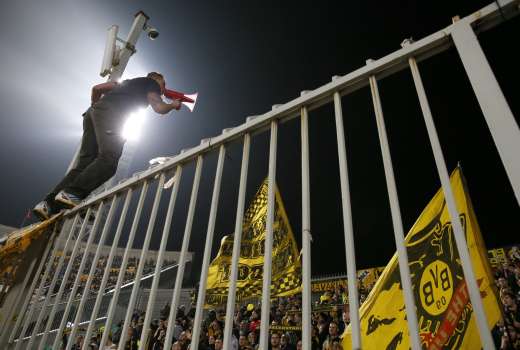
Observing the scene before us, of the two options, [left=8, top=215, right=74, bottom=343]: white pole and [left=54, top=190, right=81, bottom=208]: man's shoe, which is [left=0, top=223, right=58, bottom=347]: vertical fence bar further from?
[left=54, top=190, right=81, bottom=208]: man's shoe

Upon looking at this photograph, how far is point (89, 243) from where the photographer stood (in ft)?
6.15

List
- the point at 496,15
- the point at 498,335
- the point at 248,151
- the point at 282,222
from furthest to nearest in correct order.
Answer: the point at 282,222 → the point at 498,335 → the point at 248,151 → the point at 496,15

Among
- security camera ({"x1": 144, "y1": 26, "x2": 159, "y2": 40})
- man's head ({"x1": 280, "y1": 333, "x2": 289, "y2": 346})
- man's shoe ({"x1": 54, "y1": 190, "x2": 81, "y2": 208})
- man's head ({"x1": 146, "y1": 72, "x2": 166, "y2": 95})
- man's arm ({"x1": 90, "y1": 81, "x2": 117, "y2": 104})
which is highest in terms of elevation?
security camera ({"x1": 144, "y1": 26, "x2": 159, "y2": 40})

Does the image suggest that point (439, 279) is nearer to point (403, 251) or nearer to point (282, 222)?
point (403, 251)

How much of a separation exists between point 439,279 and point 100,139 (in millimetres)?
2991

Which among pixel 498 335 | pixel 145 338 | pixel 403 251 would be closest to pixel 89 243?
pixel 145 338

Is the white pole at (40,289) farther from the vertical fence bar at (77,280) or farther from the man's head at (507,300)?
the man's head at (507,300)

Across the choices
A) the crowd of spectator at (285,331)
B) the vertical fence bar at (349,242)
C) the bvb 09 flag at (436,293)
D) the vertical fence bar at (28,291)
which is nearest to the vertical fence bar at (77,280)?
the vertical fence bar at (28,291)

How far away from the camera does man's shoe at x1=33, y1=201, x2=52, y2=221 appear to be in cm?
238

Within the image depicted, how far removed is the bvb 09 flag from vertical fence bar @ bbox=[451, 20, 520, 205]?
71.3 inches

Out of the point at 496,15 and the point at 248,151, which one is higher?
the point at 496,15

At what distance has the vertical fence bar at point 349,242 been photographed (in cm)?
81

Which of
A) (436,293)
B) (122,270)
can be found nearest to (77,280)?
(122,270)

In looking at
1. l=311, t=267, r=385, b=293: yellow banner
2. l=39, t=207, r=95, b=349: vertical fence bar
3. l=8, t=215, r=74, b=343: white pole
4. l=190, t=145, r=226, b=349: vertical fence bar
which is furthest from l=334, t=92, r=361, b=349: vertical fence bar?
l=311, t=267, r=385, b=293: yellow banner
